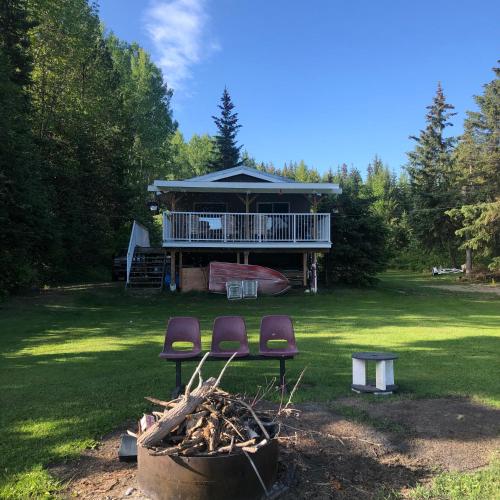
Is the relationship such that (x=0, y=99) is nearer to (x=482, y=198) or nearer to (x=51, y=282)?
(x=51, y=282)

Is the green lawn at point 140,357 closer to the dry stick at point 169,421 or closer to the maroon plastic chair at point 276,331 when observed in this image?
the maroon plastic chair at point 276,331

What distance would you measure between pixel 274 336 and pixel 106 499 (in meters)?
2.96

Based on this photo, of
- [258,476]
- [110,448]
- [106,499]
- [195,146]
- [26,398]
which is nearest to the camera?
[258,476]

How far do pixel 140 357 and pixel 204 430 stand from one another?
4811 mm

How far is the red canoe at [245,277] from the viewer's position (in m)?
16.9

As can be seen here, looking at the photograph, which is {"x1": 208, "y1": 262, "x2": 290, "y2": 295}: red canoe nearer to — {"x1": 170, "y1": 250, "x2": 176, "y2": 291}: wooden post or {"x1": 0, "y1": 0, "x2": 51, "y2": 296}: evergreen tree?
{"x1": 170, "y1": 250, "x2": 176, "y2": 291}: wooden post

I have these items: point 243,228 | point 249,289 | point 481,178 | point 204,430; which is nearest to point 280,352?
point 204,430

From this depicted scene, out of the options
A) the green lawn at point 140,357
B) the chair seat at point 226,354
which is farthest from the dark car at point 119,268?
the chair seat at point 226,354

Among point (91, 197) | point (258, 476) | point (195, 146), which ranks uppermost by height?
point (195, 146)

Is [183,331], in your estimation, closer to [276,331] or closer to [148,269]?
[276,331]

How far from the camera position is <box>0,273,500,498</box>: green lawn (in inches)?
178

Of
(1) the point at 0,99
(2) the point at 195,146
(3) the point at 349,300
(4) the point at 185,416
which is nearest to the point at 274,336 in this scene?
(4) the point at 185,416

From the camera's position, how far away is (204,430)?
3090mm

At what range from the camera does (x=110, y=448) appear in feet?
13.2
